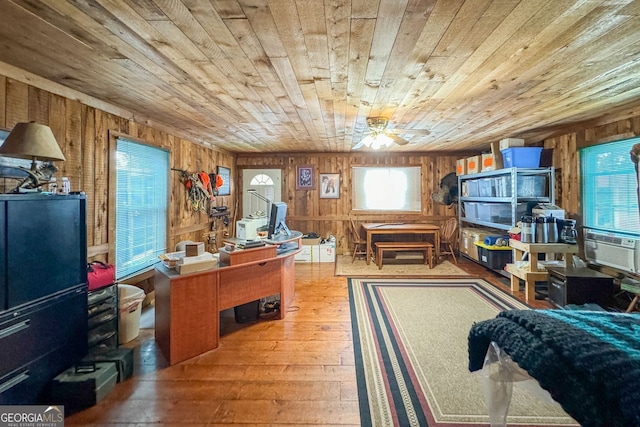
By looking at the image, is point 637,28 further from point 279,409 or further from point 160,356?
point 160,356

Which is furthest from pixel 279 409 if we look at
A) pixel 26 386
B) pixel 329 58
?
pixel 329 58

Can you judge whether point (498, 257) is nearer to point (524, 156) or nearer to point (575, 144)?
point (524, 156)

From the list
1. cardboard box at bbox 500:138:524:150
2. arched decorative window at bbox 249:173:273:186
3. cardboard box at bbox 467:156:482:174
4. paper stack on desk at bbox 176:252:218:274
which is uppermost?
cardboard box at bbox 500:138:524:150

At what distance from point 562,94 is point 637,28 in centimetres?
112

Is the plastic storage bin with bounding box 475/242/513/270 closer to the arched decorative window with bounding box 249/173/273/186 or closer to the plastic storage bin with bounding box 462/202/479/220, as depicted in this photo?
the plastic storage bin with bounding box 462/202/479/220

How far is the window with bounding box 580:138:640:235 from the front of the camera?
9.86 ft

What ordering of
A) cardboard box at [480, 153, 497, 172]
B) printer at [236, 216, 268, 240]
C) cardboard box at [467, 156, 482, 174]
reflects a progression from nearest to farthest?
cardboard box at [480, 153, 497, 172] → printer at [236, 216, 268, 240] → cardboard box at [467, 156, 482, 174]

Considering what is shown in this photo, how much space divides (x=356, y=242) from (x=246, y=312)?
313cm

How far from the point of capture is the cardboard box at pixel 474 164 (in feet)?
15.7

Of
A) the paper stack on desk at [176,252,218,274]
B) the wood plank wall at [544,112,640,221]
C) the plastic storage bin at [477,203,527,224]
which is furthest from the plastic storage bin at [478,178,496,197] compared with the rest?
the paper stack on desk at [176,252,218,274]

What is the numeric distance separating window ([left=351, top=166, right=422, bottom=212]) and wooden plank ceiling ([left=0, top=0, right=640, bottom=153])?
2791 mm

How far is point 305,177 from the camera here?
19.6ft

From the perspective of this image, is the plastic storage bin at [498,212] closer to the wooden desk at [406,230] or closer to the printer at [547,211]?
the printer at [547,211]

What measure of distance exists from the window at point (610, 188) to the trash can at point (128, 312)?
17.1 feet
